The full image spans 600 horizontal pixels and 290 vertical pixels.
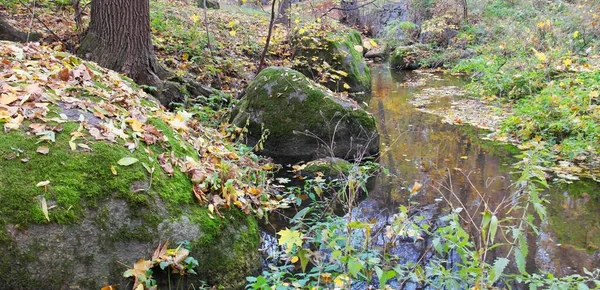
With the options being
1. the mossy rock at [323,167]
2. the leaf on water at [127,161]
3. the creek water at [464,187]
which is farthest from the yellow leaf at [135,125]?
the mossy rock at [323,167]

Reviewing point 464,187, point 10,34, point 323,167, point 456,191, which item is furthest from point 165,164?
point 10,34

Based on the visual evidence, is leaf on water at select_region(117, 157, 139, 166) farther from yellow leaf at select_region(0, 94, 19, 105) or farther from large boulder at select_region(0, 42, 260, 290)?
yellow leaf at select_region(0, 94, 19, 105)

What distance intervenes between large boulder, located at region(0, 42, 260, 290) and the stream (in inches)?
41.8

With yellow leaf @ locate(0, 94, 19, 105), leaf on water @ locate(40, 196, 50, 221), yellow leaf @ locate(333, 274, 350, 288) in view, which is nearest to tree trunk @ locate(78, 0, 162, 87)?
yellow leaf @ locate(0, 94, 19, 105)

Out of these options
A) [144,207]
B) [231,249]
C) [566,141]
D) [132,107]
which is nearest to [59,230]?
[144,207]

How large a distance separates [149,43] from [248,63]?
3616 millimetres

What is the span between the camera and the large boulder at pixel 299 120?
22.3 ft

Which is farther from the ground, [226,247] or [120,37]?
[120,37]

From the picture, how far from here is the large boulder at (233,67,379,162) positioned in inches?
268

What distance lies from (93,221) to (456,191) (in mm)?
4317

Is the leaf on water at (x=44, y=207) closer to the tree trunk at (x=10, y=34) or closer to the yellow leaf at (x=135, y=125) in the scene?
the yellow leaf at (x=135, y=125)

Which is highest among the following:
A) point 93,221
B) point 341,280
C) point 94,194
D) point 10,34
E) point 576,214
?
point 10,34

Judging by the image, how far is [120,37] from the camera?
6566 millimetres

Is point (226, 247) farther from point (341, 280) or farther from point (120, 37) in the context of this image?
point (120, 37)
